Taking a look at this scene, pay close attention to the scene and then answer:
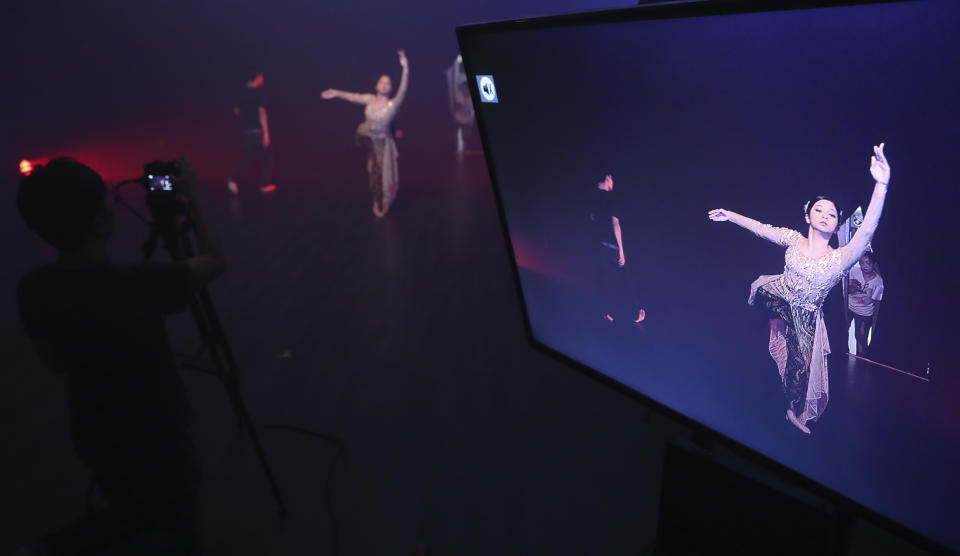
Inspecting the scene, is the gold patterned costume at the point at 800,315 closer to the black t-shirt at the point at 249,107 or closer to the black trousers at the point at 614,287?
the black trousers at the point at 614,287

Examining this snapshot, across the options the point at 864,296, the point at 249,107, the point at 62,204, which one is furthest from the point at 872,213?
the point at 249,107

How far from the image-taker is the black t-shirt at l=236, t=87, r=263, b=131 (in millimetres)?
7223

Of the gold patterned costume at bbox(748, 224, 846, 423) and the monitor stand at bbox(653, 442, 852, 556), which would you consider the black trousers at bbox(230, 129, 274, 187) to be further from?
the gold patterned costume at bbox(748, 224, 846, 423)

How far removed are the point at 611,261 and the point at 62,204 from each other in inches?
49.9

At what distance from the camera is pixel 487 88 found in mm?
987

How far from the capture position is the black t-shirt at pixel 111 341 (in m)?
1.34

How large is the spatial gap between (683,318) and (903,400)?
30cm

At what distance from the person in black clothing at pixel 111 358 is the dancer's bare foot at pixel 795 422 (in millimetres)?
1453

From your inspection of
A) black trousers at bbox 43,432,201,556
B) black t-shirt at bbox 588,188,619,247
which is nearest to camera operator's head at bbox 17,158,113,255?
black trousers at bbox 43,432,201,556

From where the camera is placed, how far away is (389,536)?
1835 mm

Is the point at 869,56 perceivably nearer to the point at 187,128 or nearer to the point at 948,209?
the point at 948,209

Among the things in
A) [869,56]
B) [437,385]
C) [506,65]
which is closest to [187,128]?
[437,385]

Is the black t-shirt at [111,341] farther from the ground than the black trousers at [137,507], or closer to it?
farther from the ground

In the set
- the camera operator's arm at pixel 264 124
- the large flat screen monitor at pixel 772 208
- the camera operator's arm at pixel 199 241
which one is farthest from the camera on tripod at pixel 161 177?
the camera operator's arm at pixel 264 124
